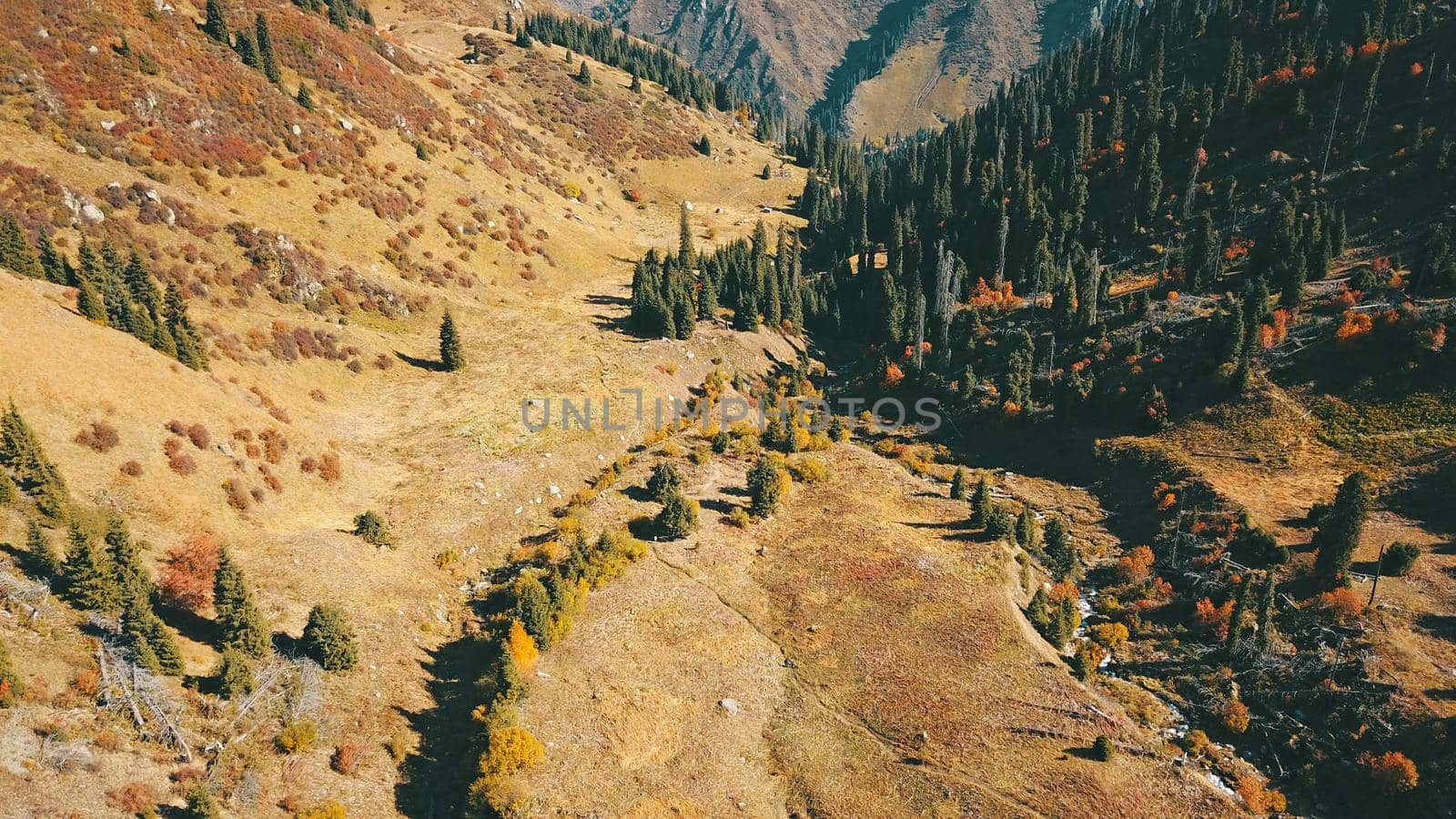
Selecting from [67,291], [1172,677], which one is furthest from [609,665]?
[67,291]

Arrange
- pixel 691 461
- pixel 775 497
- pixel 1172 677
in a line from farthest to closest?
pixel 691 461, pixel 775 497, pixel 1172 677

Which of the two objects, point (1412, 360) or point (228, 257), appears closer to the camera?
point (1412, 360)

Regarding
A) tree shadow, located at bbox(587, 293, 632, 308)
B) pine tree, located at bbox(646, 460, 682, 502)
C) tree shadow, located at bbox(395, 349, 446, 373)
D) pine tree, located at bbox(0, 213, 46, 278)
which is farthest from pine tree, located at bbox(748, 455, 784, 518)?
pine tree, located at bbox(0, 213, 46, 278)

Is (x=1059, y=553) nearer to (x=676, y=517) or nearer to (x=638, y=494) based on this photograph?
(x=676, y=517)

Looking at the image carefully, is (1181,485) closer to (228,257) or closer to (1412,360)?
(1412,360)

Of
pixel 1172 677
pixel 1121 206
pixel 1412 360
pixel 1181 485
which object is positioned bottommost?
pixel 1172 677

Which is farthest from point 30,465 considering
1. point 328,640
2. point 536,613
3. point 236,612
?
point 536,613

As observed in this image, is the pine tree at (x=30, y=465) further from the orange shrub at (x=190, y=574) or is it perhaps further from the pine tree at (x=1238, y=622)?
the pine tree at (x=1238, y=622)
